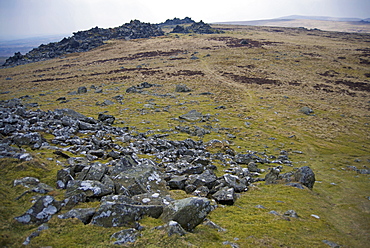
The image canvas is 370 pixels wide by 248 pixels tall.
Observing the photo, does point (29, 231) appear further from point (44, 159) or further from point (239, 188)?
point (239, 188)

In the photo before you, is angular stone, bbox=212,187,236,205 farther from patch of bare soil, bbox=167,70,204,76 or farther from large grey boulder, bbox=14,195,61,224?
patch of bare soil, bbox=167,70,204,76

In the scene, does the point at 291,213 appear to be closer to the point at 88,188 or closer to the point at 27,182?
the point at 88,188

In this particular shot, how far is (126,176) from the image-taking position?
12.3 metres

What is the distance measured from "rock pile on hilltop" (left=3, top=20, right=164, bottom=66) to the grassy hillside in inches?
2019

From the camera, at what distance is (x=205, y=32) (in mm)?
189375

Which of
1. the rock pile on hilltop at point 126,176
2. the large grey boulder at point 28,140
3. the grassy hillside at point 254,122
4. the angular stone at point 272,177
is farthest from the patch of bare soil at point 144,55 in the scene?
the angular stone at point 272,177

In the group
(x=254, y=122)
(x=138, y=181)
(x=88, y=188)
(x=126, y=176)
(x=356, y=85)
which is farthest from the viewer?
(x=356, y=85)

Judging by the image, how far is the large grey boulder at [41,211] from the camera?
26.1ft

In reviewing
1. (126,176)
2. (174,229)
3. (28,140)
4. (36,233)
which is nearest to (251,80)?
(126,176)

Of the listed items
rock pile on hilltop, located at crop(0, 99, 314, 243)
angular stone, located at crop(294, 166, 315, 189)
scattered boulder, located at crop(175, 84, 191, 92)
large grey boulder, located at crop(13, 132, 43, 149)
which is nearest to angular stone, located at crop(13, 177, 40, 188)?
rock pile on hilltop, located at crop(0, 99, 314, 243)

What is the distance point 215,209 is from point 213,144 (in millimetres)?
13721

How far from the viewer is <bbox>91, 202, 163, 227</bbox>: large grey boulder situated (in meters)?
8.49

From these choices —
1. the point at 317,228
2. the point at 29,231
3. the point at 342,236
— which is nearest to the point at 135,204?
the point at 29,231

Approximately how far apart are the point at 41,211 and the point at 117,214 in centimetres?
290
